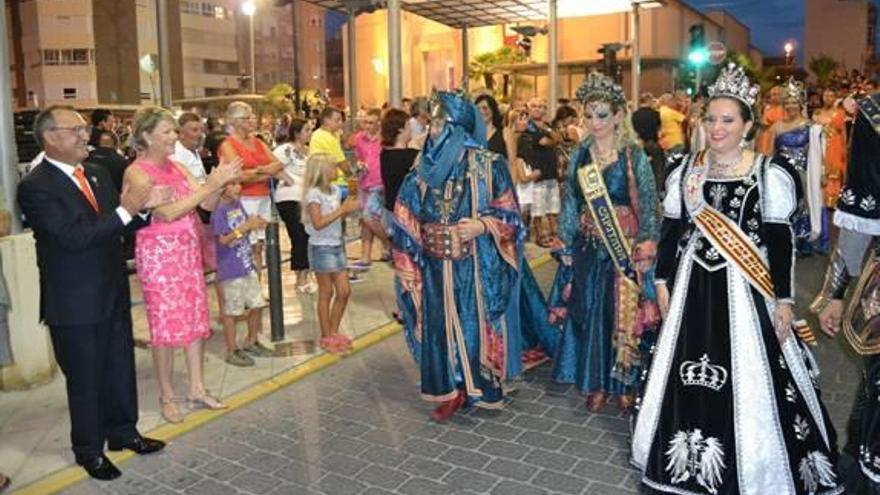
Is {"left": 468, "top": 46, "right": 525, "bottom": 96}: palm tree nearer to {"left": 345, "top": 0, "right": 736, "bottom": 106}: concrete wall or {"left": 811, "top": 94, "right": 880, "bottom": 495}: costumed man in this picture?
{"left": 345, "top": 0, "right": 736, "bottom": 106}: concrete wall

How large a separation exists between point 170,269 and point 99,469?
1.20m

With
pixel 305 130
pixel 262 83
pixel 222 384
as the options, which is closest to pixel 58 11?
pixel 262 83

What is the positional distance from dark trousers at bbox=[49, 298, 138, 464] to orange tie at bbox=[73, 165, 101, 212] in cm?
58

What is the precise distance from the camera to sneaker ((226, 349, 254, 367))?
6.66 meters

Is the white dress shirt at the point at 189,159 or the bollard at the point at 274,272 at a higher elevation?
the white dress shirt at the point at 189,159

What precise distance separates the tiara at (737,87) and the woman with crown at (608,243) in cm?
120

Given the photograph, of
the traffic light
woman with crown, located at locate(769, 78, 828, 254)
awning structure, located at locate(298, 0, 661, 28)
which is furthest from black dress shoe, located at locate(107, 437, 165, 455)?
the traffic light

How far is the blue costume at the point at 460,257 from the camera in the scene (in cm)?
524

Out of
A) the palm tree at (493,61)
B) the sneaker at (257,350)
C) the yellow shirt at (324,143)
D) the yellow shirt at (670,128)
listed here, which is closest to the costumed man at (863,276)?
the sneaker at (257,350)

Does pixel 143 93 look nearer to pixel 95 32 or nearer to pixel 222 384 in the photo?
pixel 95 32

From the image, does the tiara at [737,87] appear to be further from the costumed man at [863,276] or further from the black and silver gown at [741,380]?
the costumed man at [863,276]

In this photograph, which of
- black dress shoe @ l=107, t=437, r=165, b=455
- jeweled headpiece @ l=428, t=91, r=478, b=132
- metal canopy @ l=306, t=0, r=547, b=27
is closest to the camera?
black dress shoe @ l=107, t=437, r=165, b=455

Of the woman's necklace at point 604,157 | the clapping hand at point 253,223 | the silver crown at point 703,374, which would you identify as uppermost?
the woman's necklace at point 604,157


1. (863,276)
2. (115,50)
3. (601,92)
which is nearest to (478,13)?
(601,92)
